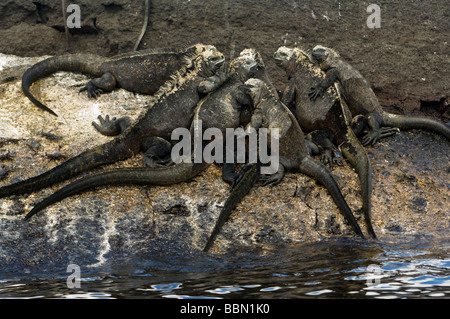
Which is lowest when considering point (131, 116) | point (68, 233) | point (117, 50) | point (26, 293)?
point (26, 293)

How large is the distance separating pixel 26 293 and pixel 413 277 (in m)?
2.69

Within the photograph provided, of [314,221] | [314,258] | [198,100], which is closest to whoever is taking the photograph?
[314,258]

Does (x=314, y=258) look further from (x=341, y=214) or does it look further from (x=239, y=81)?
(x=239, y=81)

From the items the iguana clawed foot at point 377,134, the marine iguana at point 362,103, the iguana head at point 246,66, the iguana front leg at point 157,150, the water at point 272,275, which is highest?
the iguana head at point 246,66

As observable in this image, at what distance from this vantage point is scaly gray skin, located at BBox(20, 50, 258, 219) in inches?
210

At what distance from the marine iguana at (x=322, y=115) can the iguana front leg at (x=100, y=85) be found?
6.64ft

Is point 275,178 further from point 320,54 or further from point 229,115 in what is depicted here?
point 320,54

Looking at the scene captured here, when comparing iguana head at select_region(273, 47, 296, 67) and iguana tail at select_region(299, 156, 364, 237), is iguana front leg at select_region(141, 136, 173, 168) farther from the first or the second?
iguana head at select_region(273, 47, 296, 67)

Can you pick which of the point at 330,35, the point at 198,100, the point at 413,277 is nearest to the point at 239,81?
the point at 198,100

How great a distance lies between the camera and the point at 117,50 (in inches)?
326

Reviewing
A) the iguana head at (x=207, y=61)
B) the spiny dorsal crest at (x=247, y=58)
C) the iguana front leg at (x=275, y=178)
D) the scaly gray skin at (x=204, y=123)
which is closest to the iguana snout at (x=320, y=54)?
the spiny dorsal crest at (x=247, y=58)

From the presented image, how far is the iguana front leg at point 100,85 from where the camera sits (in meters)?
6.91

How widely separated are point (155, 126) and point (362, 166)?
7.15ft

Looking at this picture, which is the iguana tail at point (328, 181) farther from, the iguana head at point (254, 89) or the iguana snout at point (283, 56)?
the iguana snout at point (283, 56)
